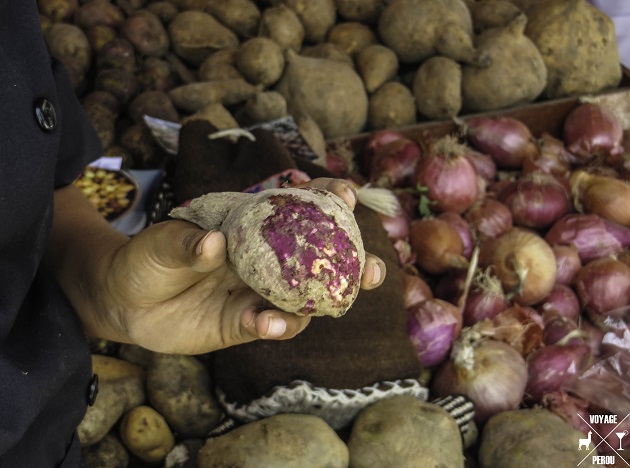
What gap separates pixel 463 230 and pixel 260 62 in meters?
1.38

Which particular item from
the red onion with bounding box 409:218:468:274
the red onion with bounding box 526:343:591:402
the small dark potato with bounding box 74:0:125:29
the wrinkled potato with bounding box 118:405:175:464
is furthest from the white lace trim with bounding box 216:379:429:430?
the small dark potato with bounding box 74:0:125:29

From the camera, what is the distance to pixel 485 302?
220cm

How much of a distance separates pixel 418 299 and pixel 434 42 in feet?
5.74

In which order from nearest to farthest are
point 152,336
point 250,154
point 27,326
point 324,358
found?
point 27,326, point 152,336, point 324,358, point 250,154

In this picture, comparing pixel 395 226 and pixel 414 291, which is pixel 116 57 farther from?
pixel 414 291

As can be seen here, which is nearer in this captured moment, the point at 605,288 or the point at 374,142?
the point at 605,288

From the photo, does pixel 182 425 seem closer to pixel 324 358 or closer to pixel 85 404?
pixel 324 358

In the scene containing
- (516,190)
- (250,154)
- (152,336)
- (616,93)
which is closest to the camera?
(152,336)

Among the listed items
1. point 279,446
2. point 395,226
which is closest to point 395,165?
point 395,226

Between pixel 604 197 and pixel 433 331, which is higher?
pixel 604 197

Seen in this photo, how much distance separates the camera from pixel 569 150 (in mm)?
3049

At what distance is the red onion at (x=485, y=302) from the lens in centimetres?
220

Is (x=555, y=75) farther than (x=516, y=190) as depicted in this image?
Yes

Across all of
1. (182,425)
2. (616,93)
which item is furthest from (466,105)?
(182,425)
